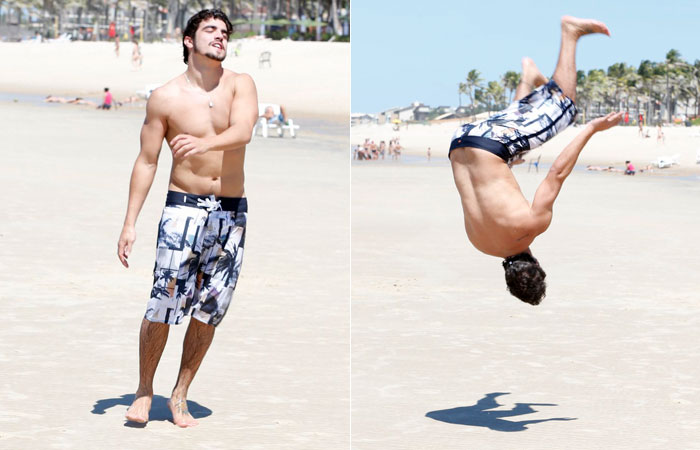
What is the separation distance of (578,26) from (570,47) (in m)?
0.11

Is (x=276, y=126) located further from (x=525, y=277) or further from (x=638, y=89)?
(x=638, y=89)

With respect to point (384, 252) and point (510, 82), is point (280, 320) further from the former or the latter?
point (510, 82)

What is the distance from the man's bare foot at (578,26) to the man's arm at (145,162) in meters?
2.04

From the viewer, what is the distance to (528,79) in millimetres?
6270

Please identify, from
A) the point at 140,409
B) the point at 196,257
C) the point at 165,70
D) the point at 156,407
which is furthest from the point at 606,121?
the point at 165,70

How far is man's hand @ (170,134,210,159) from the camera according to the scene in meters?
5.91

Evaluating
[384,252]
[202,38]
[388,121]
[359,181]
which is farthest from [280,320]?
[388,121]

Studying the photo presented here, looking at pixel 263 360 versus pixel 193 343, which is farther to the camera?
pixel 263 360

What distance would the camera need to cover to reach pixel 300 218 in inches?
664

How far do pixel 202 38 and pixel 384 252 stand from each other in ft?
31.1

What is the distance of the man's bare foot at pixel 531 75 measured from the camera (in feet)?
20.5

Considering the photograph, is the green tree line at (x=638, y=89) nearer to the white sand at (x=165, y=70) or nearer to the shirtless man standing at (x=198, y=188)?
the white sand at (x=165, y=70)

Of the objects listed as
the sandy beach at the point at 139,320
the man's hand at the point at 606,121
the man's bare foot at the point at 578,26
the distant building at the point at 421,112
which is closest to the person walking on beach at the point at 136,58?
the sandy beach at the point at 139,320

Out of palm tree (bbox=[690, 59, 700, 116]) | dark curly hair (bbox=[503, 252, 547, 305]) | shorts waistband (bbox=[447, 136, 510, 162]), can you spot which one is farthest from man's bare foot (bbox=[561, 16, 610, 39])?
palm tree (bbox=[690, 59, 700, 116])
